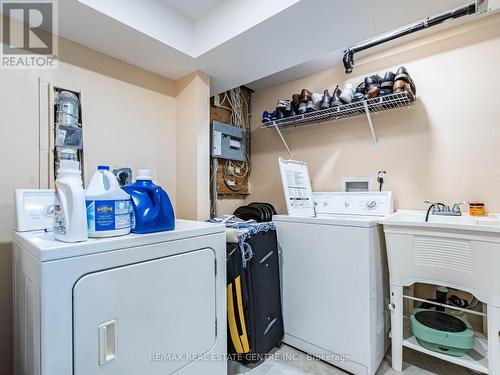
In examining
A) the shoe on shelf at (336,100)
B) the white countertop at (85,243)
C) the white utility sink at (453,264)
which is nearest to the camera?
the white countertop at (85,243)

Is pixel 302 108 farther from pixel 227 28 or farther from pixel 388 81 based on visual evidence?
pixel 227 28

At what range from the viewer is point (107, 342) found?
100cm

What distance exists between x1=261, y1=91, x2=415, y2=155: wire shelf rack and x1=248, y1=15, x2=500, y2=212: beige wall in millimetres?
81

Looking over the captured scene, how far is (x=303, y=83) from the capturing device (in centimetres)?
278

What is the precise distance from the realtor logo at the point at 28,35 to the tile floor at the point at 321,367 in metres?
2.42

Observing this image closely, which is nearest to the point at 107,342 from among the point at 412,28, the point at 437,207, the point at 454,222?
the point at 454,222

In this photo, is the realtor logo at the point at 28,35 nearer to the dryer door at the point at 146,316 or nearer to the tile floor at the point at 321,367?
the dryer door at the point at 146,316

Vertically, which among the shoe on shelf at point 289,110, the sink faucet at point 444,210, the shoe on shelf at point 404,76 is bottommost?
→ the sink faucet at point 444,210

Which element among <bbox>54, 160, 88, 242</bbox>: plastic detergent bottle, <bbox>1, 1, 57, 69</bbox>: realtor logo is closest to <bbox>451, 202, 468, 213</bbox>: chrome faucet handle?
<bbox>54, 160, 88, 242</bbox>: plastic detergent bottle

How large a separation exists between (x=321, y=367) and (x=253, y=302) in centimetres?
68

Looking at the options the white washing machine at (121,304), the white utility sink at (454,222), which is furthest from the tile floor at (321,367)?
the white utility sink at (454,222)

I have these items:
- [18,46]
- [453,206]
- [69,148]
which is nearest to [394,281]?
[453,206]

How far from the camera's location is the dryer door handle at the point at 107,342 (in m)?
0.98

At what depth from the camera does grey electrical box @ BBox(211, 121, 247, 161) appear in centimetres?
261
